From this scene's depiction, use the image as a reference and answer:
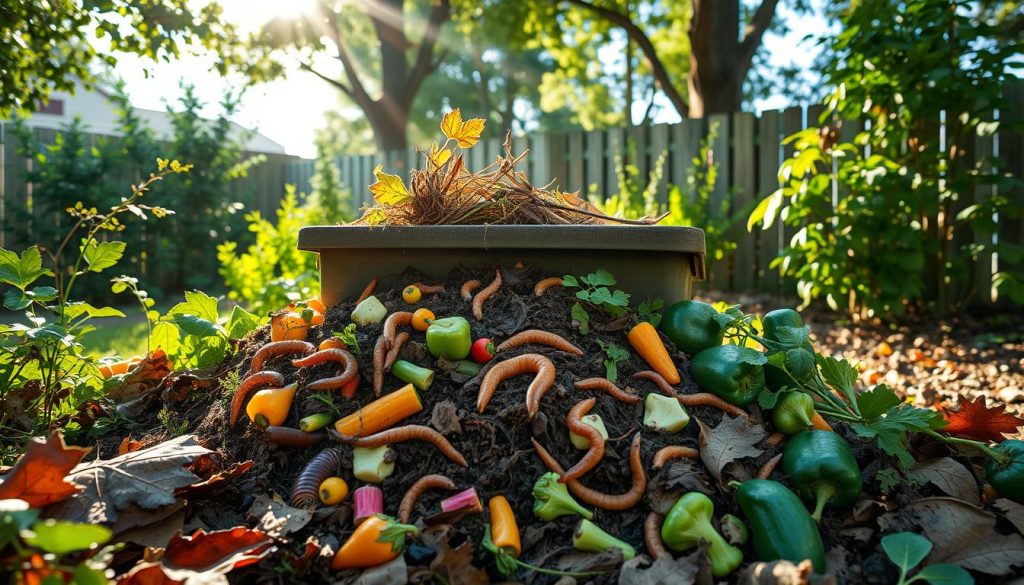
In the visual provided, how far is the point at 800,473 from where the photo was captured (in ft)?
5.43

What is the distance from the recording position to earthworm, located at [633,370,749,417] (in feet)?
6.20

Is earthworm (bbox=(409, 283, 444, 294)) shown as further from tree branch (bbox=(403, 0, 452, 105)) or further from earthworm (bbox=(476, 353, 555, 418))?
tree branch (bbox=(403, 0, 452, 105))

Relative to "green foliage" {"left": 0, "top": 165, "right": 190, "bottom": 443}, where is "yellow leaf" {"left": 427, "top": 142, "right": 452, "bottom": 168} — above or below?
above

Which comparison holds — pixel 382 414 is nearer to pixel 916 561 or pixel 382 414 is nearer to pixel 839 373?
pixel 916 561

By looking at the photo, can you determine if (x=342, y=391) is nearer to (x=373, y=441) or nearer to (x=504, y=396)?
Answer: (x=373, y=441)

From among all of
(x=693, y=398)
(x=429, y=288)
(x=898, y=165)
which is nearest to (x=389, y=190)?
(x=429, y=288)

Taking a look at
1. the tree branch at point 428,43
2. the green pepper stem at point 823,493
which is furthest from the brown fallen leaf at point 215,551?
the tree branch at point 428,43

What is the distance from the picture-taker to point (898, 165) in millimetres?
4473

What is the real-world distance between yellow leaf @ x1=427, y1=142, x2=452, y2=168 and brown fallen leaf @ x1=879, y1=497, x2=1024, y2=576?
1727 mm

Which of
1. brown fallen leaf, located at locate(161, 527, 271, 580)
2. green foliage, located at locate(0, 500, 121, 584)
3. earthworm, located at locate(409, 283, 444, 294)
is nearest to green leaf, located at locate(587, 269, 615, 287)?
earthworm, located at locate(409, 283, 444, 294)

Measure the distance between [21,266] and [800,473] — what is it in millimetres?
2371

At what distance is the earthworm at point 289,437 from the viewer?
1709mm

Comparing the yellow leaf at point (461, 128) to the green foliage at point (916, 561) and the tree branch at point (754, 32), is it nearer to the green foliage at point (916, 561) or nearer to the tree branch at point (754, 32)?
the green foliage at point (916, 561)

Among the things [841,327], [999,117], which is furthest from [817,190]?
[999,117]
